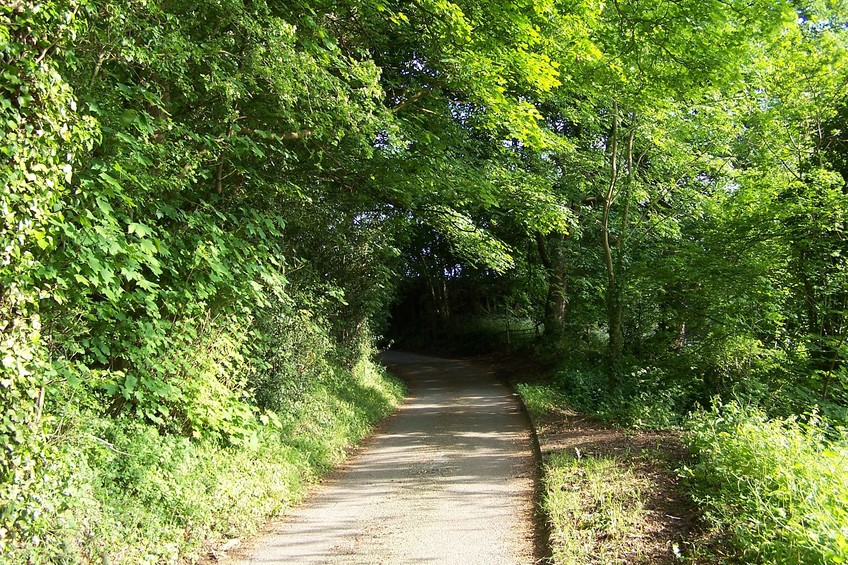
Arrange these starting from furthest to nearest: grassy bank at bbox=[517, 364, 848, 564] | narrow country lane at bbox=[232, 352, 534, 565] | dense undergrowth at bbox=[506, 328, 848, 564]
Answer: narrow country lane at bbox=[232, 352, 534, 565]
grassy bank at bbox=[517, 364, 848, 564]
dense undergrowth at bbox=[506, 328, 848, 564]

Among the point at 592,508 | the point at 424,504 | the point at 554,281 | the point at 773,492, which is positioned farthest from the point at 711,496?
the point at 554,281

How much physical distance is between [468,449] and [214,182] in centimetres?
588

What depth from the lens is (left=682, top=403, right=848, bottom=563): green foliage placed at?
12.5 ft

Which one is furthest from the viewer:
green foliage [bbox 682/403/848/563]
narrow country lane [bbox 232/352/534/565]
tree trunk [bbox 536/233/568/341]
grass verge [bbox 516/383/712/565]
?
tree trunk [bbox 536/233/568/341]

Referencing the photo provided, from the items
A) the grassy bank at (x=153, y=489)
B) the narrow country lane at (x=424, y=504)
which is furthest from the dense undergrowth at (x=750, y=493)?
the grassy bank at (x=153, y=489)

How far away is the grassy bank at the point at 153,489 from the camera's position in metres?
4.07

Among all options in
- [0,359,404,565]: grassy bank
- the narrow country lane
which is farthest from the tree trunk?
[0,359,404,565]: grassy bank

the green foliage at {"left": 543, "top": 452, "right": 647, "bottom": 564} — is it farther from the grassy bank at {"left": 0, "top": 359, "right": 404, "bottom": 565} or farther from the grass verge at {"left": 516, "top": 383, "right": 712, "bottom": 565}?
the grassy bank at {"left": 0, "top": 359, "right": 404, "bottom": 565}

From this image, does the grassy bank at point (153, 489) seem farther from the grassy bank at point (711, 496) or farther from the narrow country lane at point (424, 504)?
the grassy bank at point (711, 496)

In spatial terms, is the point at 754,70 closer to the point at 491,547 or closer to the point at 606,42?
the point at 606,42

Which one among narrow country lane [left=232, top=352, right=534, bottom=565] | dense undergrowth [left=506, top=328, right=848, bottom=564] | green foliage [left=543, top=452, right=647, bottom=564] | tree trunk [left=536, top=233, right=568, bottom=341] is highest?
tree trunk [left=536, top=233, right=568, bottom=341]

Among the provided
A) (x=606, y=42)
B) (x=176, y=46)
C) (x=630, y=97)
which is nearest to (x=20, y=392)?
(x=176, y=46)

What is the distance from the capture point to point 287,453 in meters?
7.68

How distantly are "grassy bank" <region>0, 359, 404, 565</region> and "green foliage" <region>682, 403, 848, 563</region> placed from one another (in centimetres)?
464
